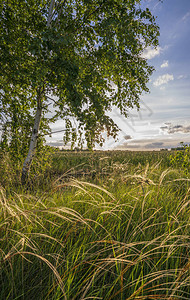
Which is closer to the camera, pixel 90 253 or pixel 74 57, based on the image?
pixel 90 253

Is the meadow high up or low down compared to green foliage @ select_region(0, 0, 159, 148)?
down

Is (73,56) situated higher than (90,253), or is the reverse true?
(73,56)

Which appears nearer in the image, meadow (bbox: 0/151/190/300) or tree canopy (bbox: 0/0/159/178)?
meadow (bbox: 0/151/190/300)

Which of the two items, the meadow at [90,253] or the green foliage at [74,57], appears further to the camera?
the green foliage at [74,57]

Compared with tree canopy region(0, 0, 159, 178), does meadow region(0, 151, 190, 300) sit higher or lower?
lower

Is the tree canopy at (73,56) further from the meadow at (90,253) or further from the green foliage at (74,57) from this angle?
the meadow at (90,253)

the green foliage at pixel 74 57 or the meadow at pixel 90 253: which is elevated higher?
the green foliage at pixel 74 57

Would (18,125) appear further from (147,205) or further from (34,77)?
(147,205)

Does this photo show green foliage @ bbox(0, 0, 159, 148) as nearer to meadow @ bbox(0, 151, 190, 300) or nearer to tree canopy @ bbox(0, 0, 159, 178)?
tree canopy @ bbox(0, 0, 159, 178)

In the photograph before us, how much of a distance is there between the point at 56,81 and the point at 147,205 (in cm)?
405

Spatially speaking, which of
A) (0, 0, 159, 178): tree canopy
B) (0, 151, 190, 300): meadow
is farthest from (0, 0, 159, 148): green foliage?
(0, 151, 190, 300): meadow

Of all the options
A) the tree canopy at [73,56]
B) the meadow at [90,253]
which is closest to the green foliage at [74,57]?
the tree canopy at [73,56]

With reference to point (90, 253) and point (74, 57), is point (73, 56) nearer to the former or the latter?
point (74, 57)

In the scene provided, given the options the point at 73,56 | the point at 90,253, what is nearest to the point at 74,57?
the point at 73,56
